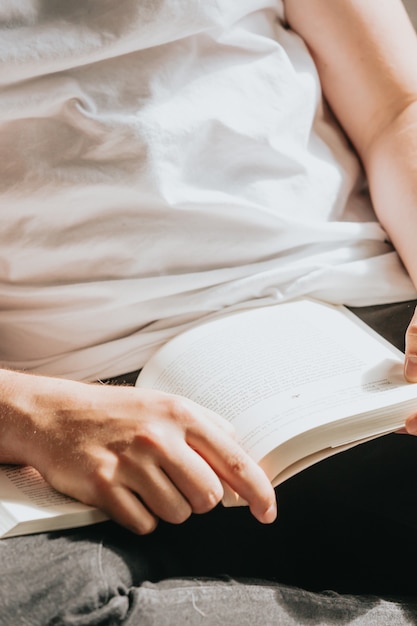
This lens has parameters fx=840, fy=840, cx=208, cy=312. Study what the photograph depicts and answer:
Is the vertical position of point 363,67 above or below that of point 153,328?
above

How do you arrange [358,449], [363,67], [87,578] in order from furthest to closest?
[363,67] → [358,449] → [87,578]

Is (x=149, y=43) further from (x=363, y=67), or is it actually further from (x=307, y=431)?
(x=307, y=431)

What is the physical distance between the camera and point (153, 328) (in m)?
0.84

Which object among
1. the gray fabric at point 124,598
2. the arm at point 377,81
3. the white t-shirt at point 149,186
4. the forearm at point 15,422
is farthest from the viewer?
the arm at point 377,81

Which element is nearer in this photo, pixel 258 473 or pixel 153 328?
pixel 258 473

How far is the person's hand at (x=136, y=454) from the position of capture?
25.2 inches

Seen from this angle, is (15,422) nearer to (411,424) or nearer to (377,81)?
(411,424)

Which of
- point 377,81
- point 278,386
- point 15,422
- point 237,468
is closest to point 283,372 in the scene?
point 278,386

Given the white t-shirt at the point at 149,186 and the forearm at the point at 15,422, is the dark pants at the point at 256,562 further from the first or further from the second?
the white t-shirt at the point at 149,186

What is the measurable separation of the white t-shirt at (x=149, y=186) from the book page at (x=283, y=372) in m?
0.04

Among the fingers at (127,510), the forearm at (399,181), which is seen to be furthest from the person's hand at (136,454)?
the forearm at (399,181)

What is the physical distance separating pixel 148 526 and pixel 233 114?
435mm

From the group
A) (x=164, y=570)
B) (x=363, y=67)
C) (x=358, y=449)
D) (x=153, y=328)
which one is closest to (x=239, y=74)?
(x=363, y=67)

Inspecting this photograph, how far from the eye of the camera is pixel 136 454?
25.5 inches
